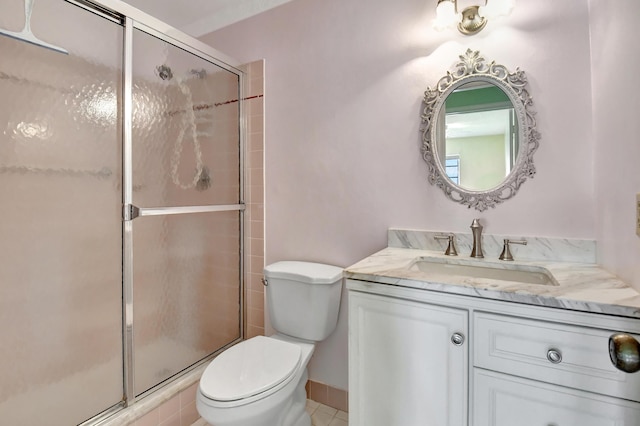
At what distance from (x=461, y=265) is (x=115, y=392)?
1.57m

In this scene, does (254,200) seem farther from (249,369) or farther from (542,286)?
(542,286)

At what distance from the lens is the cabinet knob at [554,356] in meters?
0.79

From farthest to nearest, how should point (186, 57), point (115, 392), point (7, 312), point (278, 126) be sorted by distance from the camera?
point (278, 126) → point (186, 57) → point (115, 392) → point (7, 312)

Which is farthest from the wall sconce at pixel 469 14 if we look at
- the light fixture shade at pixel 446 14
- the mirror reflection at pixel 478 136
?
the mirror reflection at pixel 478 136

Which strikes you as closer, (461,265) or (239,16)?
(461,265)

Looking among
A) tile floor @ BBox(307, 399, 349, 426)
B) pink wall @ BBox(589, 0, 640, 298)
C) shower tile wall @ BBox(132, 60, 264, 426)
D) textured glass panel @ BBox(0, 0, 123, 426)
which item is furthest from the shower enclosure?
pink wall @ BBox(589, 0, 640, 298)

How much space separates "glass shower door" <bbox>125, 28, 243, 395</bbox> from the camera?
4.69 ft

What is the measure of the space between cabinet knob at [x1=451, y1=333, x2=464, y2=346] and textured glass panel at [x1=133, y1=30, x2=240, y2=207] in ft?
4.52

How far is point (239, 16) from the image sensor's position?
196cm

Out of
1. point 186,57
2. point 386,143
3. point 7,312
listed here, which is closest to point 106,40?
point 186,57

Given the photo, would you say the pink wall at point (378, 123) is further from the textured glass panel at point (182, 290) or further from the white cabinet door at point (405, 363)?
the white cabinet door at point (405, 363)

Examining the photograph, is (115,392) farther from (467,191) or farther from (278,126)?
(467,191)

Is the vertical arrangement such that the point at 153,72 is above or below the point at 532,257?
above

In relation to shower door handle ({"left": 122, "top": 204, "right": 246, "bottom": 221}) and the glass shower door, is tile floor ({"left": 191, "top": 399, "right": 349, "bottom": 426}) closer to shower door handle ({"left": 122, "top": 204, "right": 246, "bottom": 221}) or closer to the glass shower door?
the glass shower door
